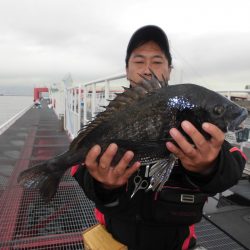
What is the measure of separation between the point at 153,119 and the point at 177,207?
0.78m

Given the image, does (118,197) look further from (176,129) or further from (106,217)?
(176,129)

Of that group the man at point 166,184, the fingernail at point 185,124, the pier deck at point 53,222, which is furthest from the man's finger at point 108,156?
the pier deck at point 53,222

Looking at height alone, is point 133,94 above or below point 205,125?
above

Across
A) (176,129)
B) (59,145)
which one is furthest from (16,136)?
(176,129)

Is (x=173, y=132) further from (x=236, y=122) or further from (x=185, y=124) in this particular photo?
(x=236, y=122)

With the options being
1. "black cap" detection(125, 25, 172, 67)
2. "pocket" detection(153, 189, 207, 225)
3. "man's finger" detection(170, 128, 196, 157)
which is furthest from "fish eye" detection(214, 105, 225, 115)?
"black cap" detection(125, 25, 172, 67)

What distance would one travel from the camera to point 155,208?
84.0 inches

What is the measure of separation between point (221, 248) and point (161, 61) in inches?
92.4

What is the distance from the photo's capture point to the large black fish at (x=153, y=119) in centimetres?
172

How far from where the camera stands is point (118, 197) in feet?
6.85

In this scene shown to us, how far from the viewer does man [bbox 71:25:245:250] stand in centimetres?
172

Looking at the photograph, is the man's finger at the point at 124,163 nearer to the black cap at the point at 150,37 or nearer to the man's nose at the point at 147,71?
the man's nose at the point at 147,71

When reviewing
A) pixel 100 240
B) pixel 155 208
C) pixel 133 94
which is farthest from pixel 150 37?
pixel 100 240

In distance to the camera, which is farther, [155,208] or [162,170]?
[155,208]
